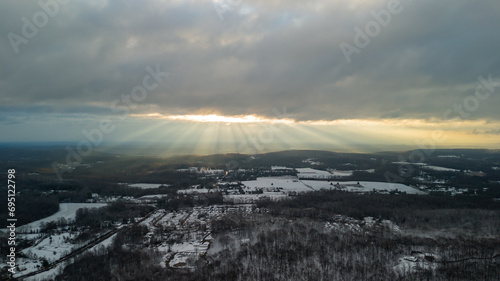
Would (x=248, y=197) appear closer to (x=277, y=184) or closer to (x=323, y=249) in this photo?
(x=277, y=184)

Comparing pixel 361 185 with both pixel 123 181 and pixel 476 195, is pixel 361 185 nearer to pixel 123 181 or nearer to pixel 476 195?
pixel 476 195

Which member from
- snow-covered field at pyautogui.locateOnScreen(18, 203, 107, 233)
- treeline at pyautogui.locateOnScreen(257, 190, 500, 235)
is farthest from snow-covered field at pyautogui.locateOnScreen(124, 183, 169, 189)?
treeline at pyautogui.locateOnScreen(257, 190, 500, 235)

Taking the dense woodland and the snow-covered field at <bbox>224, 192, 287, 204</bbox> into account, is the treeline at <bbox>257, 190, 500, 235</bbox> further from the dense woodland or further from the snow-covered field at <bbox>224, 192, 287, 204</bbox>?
the snow-covered field at <bbox>224, 192, 287, 204</bbox>

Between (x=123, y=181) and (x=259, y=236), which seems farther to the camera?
(x=123, y=181)

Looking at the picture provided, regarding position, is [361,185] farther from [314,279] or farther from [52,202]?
[52,202]

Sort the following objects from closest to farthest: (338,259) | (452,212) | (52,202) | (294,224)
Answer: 1. (338,259)
2. (294,224)
3. (452,212)
4. (52,202)

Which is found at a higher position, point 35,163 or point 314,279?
point 35,163

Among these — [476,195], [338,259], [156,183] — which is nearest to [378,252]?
[338,259]

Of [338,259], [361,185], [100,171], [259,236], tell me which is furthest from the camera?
[100,171]

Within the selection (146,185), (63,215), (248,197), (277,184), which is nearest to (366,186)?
(277,184)
